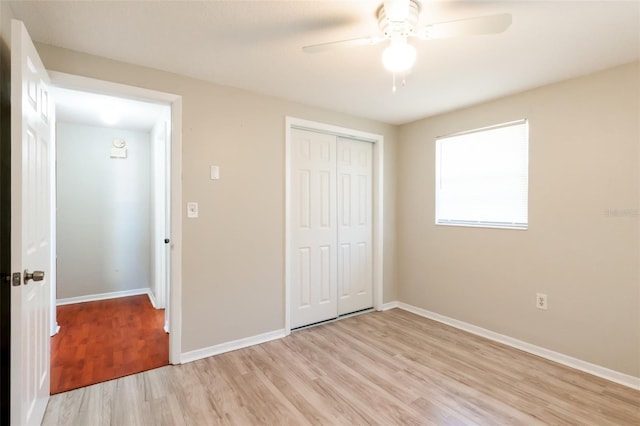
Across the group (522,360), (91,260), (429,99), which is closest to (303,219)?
(429,99)

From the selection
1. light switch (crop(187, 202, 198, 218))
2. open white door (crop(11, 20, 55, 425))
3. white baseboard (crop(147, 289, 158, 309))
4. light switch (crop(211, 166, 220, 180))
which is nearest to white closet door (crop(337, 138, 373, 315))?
light switch (crop(211, 166, 220, 180))

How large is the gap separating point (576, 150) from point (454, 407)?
2150 mm

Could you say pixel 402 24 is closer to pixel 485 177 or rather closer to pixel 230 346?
pixel 485 177

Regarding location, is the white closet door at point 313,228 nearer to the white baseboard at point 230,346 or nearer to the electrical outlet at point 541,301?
the white baseboard at point 230,346

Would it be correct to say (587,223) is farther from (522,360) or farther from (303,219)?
(303,219)

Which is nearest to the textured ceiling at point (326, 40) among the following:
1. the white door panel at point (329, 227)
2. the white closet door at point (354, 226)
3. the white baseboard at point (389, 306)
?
the white door panel at point (329, 227)

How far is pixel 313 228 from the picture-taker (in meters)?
3.34

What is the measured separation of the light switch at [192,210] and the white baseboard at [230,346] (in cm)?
111

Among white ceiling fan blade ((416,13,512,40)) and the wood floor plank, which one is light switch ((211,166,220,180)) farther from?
white ceiling fan blade ((416,13,512,40))

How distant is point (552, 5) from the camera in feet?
5.23

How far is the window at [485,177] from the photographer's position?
2.84m

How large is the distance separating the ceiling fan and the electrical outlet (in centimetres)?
228

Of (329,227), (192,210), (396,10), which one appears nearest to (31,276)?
(192,210)

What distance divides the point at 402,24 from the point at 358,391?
2.23 m
